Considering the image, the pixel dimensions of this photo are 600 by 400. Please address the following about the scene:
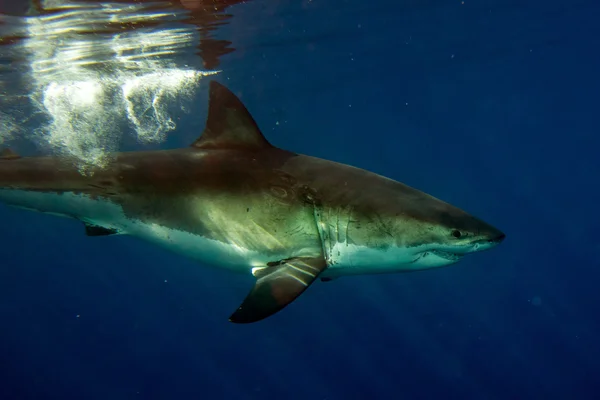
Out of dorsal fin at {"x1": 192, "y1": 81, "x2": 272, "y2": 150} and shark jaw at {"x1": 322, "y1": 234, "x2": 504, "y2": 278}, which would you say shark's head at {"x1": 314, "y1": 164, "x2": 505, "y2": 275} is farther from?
dorsal fin at {"x1": 192, "y1": 81, "x2": 272, "y2": 150}

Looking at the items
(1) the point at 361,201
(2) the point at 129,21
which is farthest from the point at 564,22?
(1) the point at 361,201

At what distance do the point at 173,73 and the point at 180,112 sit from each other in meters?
9.93

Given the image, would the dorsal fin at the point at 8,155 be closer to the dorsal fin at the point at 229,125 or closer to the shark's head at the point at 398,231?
the dorsal fin at the point at 229,125

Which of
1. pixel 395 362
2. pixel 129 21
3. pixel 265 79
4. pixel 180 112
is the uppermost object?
pixel 129 21

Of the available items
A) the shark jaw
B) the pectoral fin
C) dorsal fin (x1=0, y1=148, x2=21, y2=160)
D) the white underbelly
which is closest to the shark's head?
the shark jaw

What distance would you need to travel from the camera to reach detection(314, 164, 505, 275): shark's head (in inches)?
141

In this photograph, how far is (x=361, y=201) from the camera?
12.9ft

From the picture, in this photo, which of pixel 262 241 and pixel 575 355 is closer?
pixel 262 241

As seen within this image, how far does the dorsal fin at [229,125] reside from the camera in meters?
4.65

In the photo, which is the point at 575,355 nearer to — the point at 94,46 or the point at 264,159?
the point at 264,159

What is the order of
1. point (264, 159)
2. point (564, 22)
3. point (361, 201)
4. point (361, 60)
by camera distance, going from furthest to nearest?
point (361, 60) < point (564, 22) < point (264, 159) < point (361, 201)

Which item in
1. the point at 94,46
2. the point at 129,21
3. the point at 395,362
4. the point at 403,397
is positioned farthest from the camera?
the point at 395,362

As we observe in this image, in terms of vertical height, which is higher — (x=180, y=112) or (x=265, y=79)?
(x=265, y=79)

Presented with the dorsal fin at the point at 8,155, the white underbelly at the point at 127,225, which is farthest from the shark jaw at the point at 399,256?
the dorsal fin at the point at 8,155
